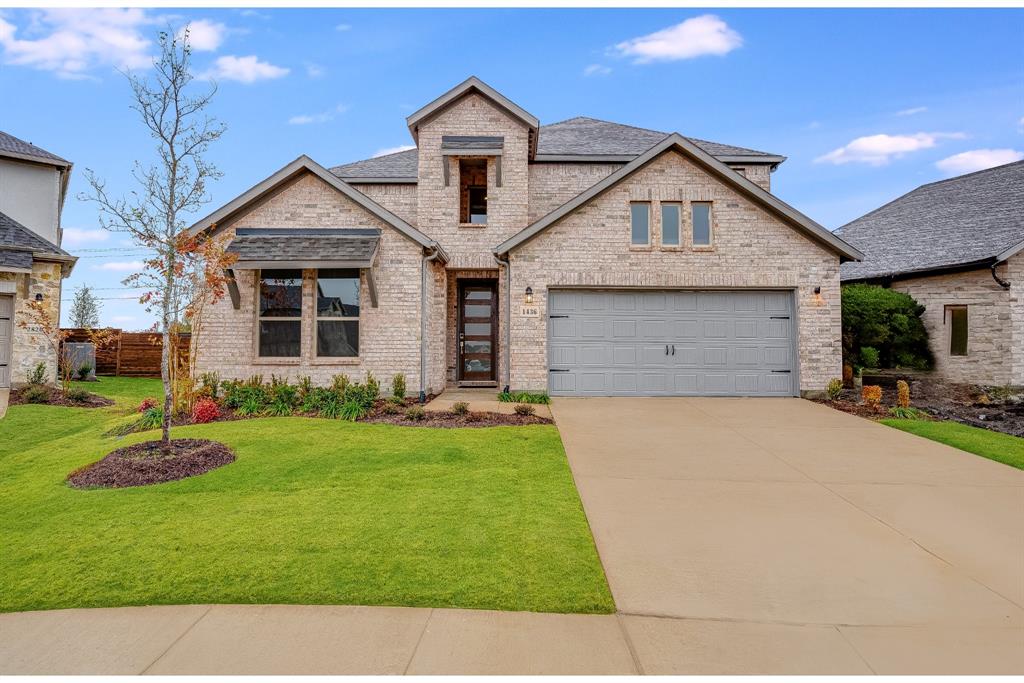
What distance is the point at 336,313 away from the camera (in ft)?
39.1

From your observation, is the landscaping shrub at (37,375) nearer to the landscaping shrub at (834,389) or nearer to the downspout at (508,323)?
the downspout at (508,323)

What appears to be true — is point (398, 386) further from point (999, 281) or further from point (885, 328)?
point (999, 281)

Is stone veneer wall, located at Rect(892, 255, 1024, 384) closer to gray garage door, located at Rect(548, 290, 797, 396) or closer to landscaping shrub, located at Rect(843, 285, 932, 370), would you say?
landscaping shrub, located at Rect(843, 285, 932, 370)

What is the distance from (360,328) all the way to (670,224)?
7.62m

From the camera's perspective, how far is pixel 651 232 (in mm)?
12586

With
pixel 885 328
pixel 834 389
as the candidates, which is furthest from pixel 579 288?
pixel 885 328

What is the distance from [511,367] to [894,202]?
1819cm

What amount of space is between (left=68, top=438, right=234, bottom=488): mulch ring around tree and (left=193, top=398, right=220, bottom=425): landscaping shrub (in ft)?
6.58

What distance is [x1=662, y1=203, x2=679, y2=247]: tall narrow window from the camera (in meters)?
12.7

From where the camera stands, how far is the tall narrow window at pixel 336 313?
11.9 meters

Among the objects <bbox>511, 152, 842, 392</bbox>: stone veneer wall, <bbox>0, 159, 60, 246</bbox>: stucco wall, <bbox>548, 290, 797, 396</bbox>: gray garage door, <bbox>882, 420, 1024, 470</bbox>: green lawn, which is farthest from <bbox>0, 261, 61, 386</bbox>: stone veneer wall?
<bbox>882, 420, 1024, 470</bbox>: green lawn

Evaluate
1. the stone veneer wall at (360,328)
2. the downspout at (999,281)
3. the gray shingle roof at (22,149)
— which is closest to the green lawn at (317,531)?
the stone veneer wall at (360,328)

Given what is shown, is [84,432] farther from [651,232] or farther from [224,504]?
[651,232]

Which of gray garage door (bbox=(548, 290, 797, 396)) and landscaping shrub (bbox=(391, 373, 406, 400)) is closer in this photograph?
landscaping shrub (bbox=(391, 373, 406, 400))
